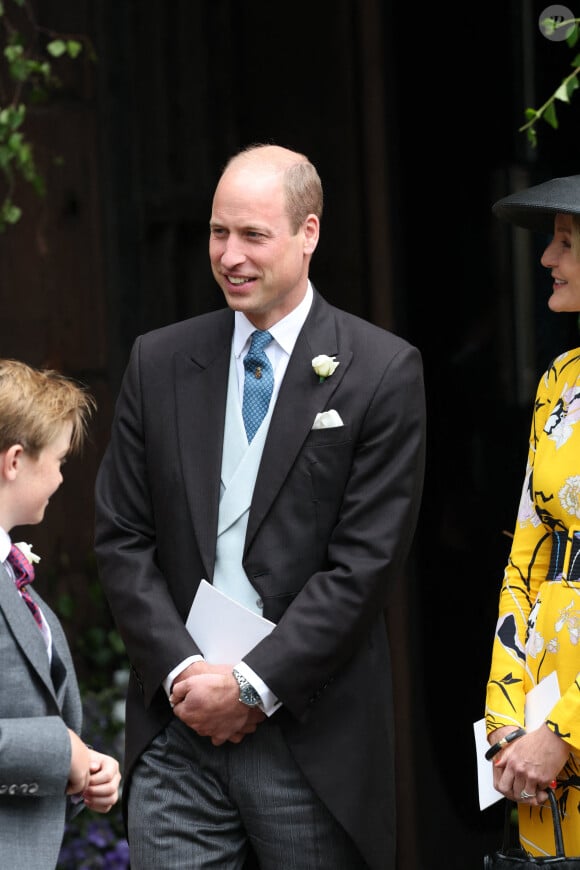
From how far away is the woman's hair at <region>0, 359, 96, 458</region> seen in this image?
9.53 feet

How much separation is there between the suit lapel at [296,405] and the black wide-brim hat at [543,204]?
443mm

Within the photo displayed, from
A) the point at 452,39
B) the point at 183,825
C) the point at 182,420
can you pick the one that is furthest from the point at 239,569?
the point at 452,39

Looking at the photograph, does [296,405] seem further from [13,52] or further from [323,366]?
[13,52]

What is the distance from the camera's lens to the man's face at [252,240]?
3111 mm

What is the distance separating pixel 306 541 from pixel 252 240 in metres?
0.63

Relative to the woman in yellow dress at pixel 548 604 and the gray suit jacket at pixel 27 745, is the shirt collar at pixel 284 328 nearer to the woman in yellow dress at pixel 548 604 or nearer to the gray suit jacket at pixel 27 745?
the woman in yellow dress at pixel 548 604

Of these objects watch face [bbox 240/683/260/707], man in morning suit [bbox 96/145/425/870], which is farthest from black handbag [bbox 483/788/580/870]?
watch face [bbox 240/683/260/707]

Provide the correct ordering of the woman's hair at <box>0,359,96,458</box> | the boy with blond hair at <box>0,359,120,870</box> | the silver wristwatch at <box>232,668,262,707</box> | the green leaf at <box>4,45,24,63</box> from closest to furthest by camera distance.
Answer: the boy with blond hair at <box>0,359,120,870</box>
the woman's hair at <box>0,359,96,458</box>
the silver wristwatch at <box>232,668,262,707</box>
the green leaf at <box>4,45,24,63</box>

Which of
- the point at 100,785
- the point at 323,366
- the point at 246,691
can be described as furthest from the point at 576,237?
the point at 100,785

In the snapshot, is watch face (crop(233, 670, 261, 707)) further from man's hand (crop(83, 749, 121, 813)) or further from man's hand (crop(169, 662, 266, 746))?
man's hand (crop(83, 749, 121, 813))

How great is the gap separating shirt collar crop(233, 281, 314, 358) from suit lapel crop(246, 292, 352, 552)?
2 centimetres

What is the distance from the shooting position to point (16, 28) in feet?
16.2

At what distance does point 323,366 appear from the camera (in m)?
3.14

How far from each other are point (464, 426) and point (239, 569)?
1558 millimetres
